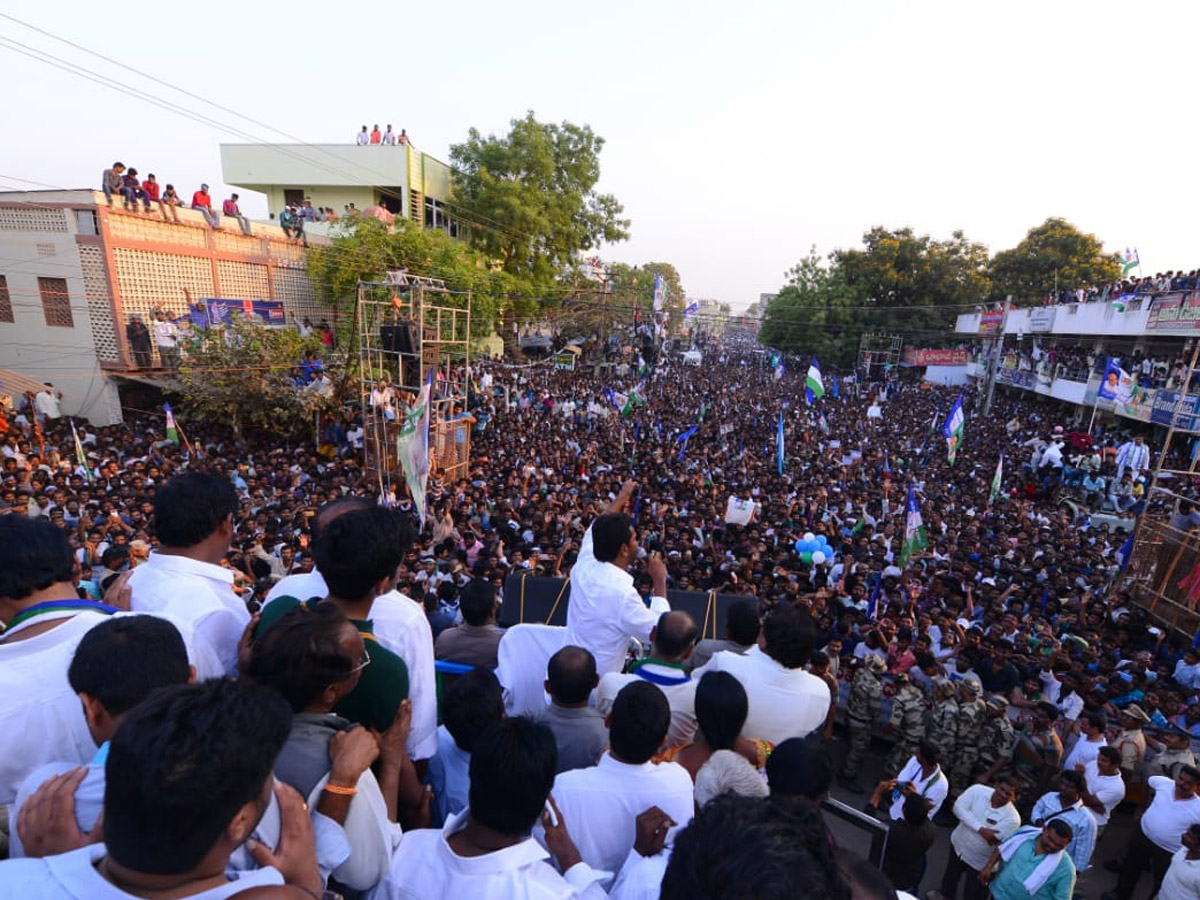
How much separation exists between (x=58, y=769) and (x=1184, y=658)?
343 inches

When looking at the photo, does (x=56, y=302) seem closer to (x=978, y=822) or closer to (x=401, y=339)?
(x=401, y=339)

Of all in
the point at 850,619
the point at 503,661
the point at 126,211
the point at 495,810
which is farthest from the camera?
the point at 126,211

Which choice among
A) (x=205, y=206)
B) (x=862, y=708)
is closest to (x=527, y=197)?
(x=205, y=206)

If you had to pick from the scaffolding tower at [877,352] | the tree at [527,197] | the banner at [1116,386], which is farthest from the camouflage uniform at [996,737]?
the scaffolding tower at [877,352]

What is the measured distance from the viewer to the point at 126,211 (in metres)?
14.9

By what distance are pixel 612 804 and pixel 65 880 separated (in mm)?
1377

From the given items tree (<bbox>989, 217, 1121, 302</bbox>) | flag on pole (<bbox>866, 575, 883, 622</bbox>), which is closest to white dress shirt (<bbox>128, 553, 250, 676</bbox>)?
flag on pole (<bbox>866, 575, 883, 622</bbox>)

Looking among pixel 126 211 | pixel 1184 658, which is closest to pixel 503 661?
pixel 1184 658

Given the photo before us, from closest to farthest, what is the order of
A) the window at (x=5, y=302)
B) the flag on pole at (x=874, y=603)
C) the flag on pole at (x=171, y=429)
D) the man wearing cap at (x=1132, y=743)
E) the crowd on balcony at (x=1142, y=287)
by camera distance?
the man wearing cap at (x=1132, y=743) → the flag on pole at (x=874, y=603) → the flag on pole at (x=171, y=429) → the window at (x=5, y=302) → the crowd on balcony at (x=1142, y=287)

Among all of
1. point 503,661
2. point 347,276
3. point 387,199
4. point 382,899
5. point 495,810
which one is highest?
point 387,199

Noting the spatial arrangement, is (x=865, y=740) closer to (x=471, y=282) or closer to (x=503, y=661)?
(x=503, y=661)

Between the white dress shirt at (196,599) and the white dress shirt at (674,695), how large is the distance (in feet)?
4.69

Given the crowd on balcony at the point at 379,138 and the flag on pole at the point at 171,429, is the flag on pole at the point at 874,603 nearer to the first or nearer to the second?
the flag on pole at the point at 171,429

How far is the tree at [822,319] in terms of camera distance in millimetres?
36625
